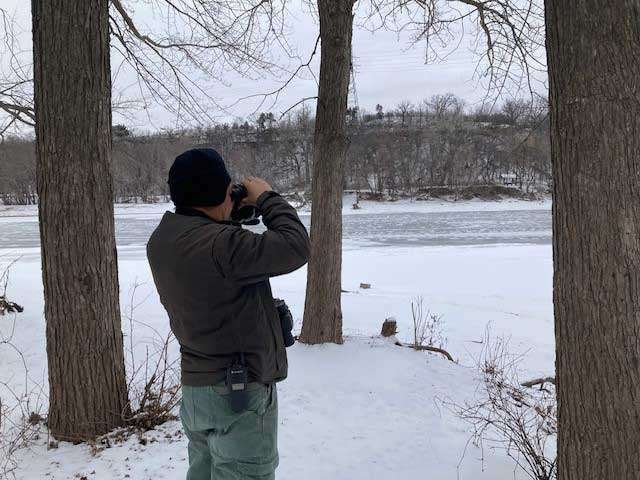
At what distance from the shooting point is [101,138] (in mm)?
3686

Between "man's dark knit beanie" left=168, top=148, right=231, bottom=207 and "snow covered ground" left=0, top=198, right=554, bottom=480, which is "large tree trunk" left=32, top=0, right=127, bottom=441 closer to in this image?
"snow covered ground" left=0, top=198, right=554, bottom=480

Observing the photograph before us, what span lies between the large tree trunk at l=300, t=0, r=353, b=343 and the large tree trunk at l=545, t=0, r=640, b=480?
416cm

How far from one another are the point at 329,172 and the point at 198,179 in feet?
14.7

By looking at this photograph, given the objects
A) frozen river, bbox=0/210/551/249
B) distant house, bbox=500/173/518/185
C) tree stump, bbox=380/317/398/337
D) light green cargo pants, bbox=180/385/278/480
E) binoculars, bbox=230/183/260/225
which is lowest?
tree stump, bbox=380/317/398/337

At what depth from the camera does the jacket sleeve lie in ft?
6.33

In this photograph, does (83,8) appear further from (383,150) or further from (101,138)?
(383,150)

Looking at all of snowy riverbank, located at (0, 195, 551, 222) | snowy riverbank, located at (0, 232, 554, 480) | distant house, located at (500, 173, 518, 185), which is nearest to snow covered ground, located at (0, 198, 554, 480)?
snowy riverbank, located at (0, 232, 554, 480)

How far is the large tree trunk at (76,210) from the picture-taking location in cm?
356

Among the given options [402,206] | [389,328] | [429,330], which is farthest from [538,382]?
[402,206]

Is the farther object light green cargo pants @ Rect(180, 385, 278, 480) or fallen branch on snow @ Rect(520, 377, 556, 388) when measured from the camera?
fallen branch on snow @ Rect(520, 377, 556, 388)

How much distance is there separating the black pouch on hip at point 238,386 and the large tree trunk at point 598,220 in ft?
4.60

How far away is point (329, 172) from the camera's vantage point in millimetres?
6473

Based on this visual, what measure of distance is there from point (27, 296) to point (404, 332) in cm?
724

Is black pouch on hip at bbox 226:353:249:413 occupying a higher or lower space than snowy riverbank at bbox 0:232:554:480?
higher
